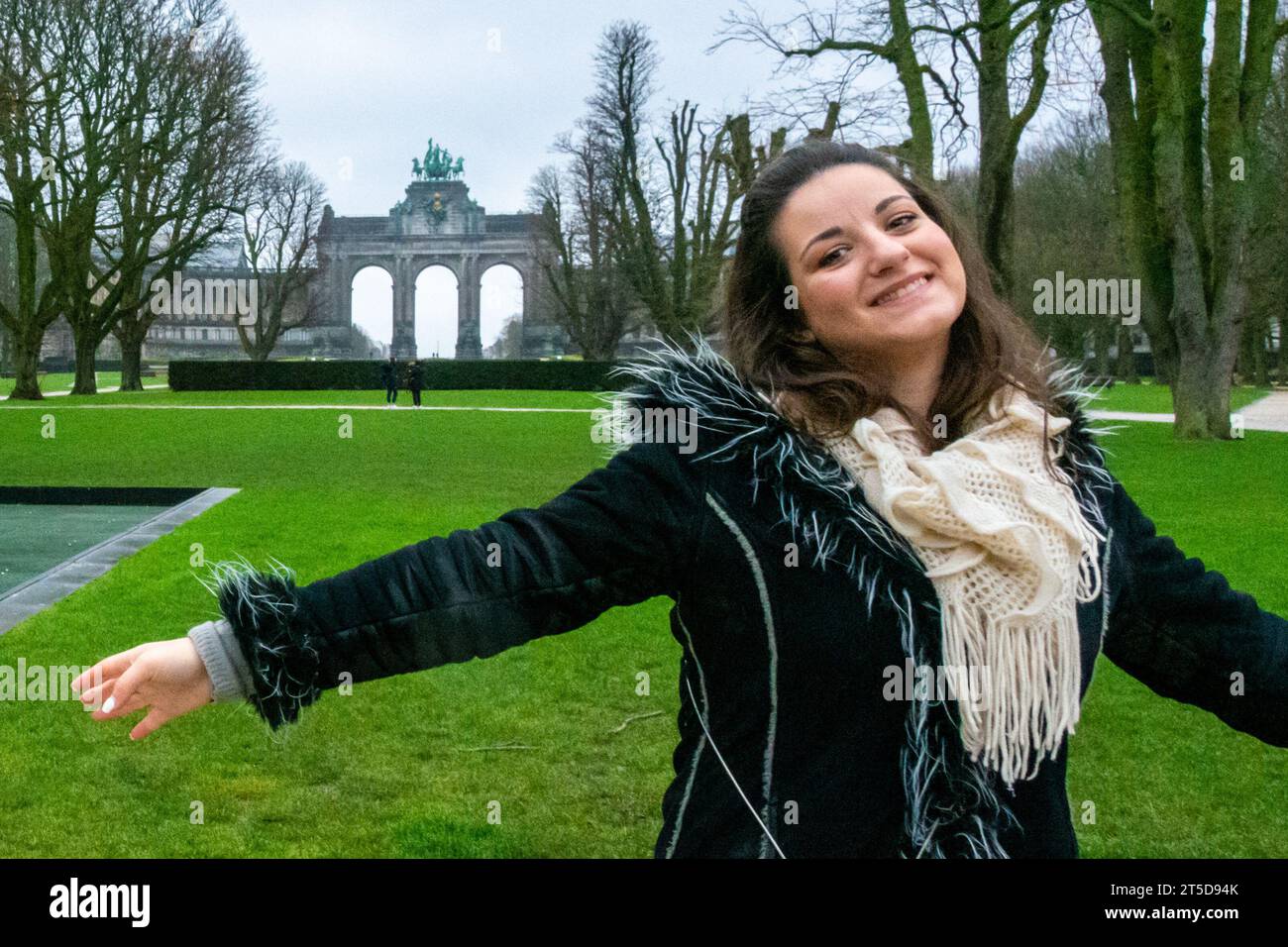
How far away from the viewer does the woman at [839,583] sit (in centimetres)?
141

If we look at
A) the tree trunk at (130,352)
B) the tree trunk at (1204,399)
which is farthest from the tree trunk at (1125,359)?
the tree trunk at (130,352)

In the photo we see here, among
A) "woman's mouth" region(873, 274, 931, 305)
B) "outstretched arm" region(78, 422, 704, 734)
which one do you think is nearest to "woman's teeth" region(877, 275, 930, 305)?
"woman's mouth" region(873, 274, 931, 305)

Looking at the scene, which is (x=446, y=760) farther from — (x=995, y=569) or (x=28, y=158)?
(x=28, y=158)

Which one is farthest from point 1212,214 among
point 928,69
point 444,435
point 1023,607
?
point 1023,607

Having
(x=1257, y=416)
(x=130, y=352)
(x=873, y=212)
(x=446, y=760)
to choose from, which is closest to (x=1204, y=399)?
(x=1257, y=416)

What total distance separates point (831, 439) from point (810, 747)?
368 millimetres

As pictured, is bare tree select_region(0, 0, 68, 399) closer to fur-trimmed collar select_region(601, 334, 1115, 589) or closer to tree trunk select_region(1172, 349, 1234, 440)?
tree trunk select_region(1172, 349, 1234, 440)

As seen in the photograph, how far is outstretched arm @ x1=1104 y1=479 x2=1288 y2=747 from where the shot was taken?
1.63 metres

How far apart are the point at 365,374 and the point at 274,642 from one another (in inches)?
1630

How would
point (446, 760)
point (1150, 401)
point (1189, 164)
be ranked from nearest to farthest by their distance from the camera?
1. point (446, 760)
2. point (1189, 164)
3. point (1150, 401)

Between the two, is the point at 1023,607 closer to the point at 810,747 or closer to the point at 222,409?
the point at 810,747

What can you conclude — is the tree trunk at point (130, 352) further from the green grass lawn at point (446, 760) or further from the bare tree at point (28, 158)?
the green grass lawn at point (446, 760)

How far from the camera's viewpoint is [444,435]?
18.0 m

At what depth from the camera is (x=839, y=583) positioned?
1.47m
